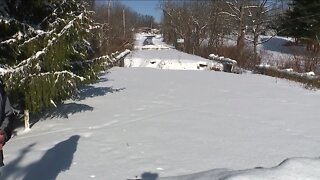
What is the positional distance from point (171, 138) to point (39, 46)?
275cm

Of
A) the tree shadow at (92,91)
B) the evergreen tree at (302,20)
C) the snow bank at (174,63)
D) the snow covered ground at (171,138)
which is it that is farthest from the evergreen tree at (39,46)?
the evergreen tree at (302,20)

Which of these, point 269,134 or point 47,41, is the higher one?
point 47,41

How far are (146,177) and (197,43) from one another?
3514 centimetres

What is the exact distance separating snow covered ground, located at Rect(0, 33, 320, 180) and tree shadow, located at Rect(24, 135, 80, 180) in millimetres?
13

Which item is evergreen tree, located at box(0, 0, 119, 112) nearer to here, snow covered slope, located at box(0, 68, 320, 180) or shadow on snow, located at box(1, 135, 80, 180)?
snow covered slope, located at box(0, 68, 320, 180)

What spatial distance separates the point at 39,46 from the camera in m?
6.92

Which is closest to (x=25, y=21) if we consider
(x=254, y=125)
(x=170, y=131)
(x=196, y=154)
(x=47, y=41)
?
(x=47, y=41)

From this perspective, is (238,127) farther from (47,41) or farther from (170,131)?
(47,41)

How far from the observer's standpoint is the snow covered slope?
5.09 meters

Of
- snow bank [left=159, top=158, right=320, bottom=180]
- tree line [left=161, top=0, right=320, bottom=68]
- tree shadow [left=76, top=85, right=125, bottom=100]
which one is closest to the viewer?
snow bank [left=159, top=158, right=320, bottom=180]

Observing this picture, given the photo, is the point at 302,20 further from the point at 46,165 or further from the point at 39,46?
the point at 46,165

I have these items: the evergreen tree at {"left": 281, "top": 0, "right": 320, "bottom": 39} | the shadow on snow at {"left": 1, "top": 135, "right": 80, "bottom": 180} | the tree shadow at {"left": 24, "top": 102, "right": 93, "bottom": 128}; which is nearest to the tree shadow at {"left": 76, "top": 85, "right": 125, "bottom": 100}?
the tree shadow at {"left": 24, "top": 102, "right": 93, "bottom": 128}

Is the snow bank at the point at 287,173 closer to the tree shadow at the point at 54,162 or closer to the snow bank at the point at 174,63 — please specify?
the tree shadow at the point at 54,162

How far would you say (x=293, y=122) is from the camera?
25.5 feet
